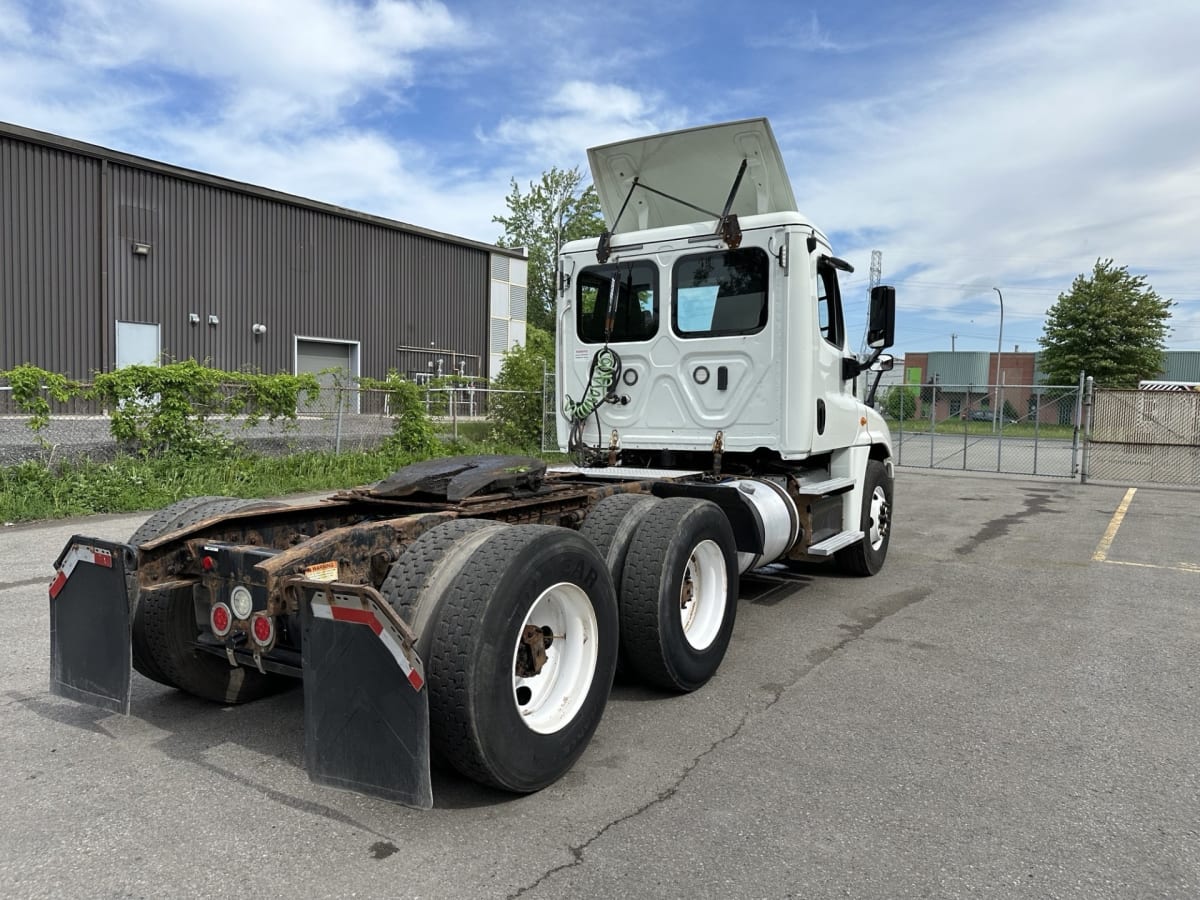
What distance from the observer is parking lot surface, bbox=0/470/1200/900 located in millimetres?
2725

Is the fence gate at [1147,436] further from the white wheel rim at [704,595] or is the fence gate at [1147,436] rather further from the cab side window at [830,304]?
the white wheel rim at [704,595]

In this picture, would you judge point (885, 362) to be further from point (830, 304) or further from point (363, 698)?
point (363, 698)

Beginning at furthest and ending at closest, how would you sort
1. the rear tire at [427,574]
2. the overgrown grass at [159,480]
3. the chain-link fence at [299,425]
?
the chain-link fence at [299,425] → the overgrown grass at [159,480] → the rear tire at [427,574]

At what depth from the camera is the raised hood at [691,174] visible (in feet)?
20.9

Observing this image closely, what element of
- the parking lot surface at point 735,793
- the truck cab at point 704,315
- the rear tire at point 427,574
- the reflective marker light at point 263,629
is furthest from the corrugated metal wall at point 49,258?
the rear tire at point 427,574

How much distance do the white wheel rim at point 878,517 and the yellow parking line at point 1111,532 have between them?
251 cm

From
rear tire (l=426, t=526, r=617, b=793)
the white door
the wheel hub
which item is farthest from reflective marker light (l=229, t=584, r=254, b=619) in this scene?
the white door

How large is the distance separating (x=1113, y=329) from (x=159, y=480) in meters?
42.7

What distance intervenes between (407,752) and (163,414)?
11.0 meters

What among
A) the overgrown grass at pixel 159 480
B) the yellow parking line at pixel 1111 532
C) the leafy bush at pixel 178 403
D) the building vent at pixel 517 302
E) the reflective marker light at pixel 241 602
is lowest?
the yellow parking line at pixel 1111 532

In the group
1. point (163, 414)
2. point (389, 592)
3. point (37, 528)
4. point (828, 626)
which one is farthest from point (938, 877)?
point (163, 414)

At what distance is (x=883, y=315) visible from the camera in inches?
265

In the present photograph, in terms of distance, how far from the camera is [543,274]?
54.8m

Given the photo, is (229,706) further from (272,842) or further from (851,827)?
(851,827)
